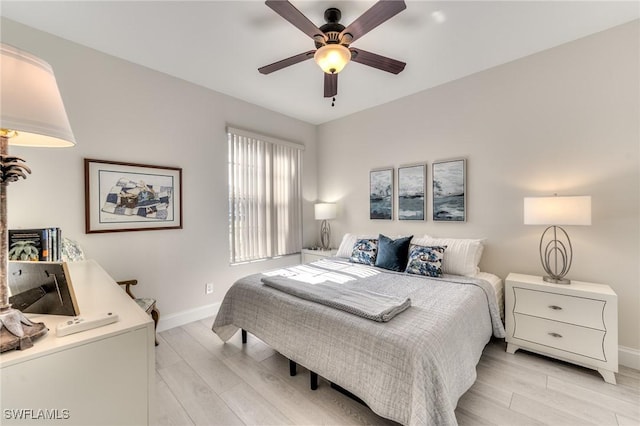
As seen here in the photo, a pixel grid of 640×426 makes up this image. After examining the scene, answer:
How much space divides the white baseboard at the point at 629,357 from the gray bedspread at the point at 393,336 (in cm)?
96

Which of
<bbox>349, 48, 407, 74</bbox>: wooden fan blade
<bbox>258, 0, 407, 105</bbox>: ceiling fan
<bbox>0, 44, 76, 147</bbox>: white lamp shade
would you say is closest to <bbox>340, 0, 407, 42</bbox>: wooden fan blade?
<bbox>258, 0, 407, 105</bbox>: ceiling fan

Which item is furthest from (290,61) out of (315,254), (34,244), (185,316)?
(185,316)

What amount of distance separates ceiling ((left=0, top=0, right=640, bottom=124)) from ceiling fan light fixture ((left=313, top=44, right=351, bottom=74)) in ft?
1.12

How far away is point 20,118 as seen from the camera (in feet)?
2.49

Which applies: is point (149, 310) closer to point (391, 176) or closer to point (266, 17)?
point (266, 17)

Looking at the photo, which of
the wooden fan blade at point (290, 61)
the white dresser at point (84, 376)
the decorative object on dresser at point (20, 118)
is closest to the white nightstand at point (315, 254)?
the wooden fan blade at point (290, 61)

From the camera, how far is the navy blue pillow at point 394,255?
9.53 feet

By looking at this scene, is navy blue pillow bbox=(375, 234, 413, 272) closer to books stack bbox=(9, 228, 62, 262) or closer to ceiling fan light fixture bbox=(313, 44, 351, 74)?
ceiling fan light fixture bbox=(313, 44, 351, 74)

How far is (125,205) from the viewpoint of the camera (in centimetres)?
260

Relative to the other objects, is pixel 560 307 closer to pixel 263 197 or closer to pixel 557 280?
pixel 557 280

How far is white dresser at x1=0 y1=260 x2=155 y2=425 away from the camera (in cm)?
73

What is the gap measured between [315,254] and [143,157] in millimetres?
2482

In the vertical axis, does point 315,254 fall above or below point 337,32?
below

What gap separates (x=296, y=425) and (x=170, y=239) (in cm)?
222
